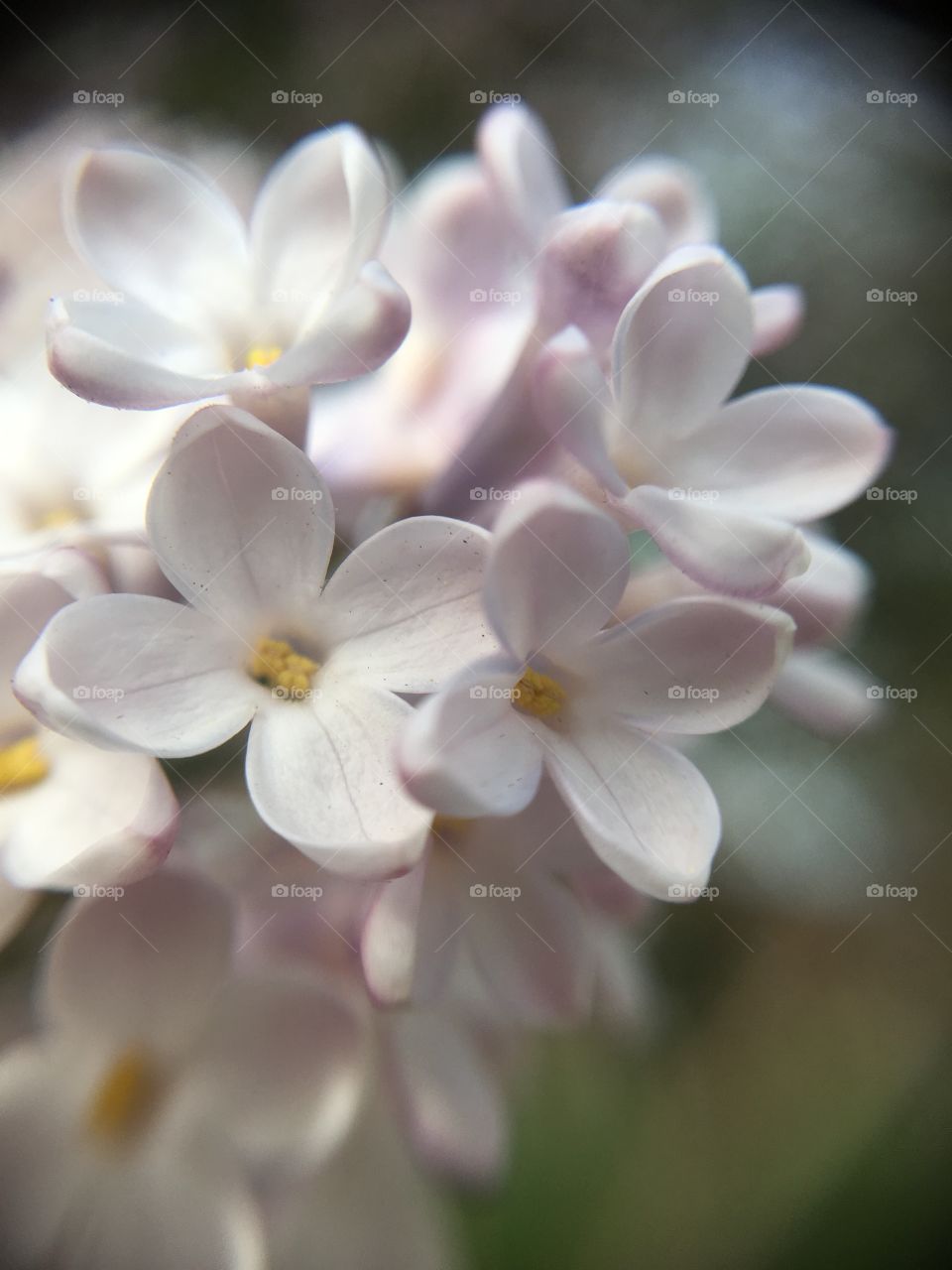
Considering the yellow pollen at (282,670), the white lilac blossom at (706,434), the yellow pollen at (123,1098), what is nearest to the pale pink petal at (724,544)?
the white lilac blossom at (706,434)

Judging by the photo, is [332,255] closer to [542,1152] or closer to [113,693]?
[113,693]

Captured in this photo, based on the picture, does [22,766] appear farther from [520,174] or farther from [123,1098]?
[520,174]

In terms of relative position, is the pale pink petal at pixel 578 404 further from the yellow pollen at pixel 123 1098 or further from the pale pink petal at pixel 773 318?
the yellow pollen at pixel 123 1098

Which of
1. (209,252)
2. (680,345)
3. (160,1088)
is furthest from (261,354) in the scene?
(160,1088)

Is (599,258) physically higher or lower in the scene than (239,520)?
higher

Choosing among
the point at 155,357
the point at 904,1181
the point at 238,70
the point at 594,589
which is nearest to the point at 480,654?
the point at 594,589

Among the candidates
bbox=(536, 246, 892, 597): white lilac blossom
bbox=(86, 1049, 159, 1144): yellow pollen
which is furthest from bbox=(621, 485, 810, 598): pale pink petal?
bbox=(86, 1049, 159, 1144): yellow pollen

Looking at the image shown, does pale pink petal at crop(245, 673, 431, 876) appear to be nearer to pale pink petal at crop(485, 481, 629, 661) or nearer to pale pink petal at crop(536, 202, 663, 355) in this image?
pale pink petal at crop(485, 481, 629, 661)
